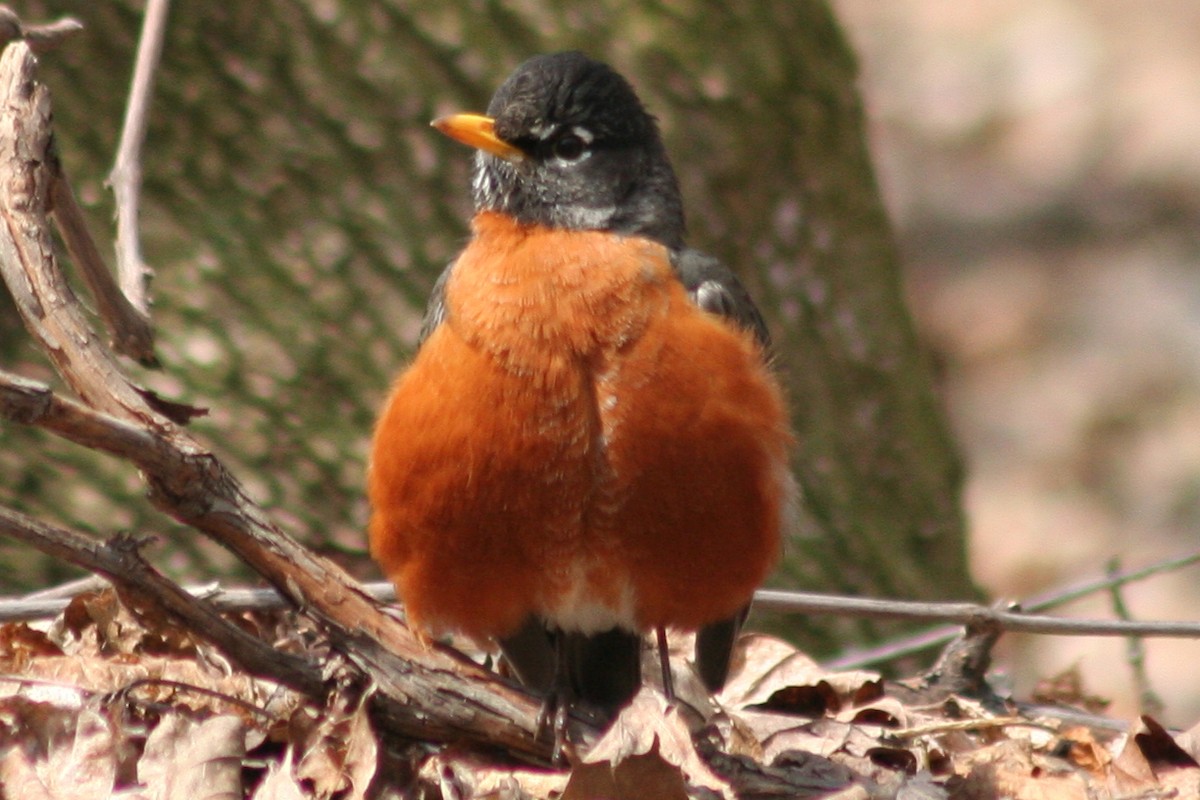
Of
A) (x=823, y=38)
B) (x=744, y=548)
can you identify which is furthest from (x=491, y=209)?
(x=823, y=38)

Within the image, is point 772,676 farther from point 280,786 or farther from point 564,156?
point 280,786

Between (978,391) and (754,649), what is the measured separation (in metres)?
7.64

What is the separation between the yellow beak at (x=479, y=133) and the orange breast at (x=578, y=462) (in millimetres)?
504

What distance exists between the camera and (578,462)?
388 centimetres

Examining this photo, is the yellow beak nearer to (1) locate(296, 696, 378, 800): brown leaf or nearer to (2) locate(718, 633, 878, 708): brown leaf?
(2) locate(718, 633, 878, 708): brown leaf

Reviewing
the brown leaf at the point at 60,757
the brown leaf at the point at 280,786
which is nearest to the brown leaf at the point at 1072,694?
the brown leaf at the point at 280,786

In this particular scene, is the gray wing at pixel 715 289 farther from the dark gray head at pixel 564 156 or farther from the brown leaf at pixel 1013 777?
the brown leaf at pixel 1013 777

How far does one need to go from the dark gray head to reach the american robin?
0.13 m

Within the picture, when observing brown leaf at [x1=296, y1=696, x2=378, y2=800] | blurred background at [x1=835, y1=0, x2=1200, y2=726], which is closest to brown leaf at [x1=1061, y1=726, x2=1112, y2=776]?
brown leaf at [x1=296, y1=696, x2=378, y2=800]

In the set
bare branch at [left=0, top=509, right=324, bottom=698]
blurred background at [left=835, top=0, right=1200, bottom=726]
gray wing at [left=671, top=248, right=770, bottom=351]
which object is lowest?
blurred background at [left=835, top=0, right=1200, bottom=726]

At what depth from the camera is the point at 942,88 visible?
541 inches

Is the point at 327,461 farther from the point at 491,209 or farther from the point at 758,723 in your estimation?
the point at 758,723

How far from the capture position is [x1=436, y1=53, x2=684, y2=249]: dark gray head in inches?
180

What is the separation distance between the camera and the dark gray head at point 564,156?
4.57 m
